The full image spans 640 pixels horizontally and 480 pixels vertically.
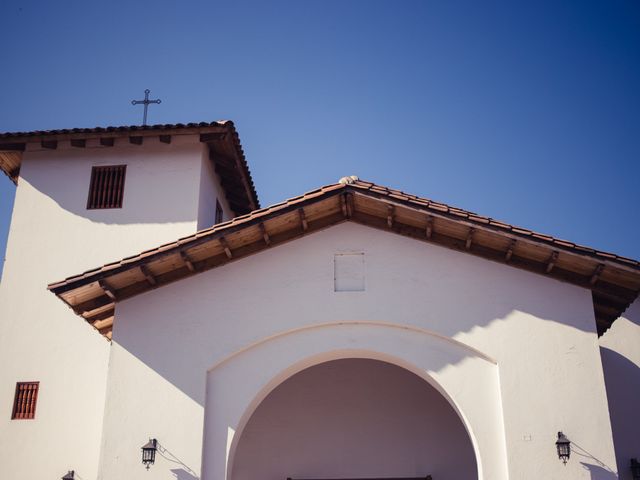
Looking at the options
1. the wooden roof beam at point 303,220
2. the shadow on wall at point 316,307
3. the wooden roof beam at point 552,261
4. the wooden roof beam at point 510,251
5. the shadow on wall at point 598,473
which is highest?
the wooden roof beam at point 303,220

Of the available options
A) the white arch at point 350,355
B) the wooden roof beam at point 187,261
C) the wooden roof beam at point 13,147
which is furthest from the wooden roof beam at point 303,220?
the wooden roof beam at point 13,147

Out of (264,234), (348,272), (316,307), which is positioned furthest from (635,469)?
(264,234)

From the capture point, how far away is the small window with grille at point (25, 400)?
12.7 meters

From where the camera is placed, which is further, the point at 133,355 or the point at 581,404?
the point at 133,355

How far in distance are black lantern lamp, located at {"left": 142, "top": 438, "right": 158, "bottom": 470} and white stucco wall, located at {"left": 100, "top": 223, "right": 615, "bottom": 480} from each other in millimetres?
104

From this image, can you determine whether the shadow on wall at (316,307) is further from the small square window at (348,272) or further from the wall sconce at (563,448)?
the wall sconce at (563,448)

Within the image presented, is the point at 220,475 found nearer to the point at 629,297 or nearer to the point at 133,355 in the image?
the point at 133,355

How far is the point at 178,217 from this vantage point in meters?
14.1

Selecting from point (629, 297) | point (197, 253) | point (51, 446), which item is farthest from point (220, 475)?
point (629, 297)

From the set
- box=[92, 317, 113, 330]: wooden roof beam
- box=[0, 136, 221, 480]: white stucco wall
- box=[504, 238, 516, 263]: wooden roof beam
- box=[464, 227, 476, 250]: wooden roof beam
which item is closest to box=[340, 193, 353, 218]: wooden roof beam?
box=[464, 227, 476, 250]: wooden roof beam

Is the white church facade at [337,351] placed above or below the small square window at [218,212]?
below

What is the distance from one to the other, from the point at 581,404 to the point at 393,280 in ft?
10.1

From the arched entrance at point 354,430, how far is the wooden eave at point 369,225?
3585mm

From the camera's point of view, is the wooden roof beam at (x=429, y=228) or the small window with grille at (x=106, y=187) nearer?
the wooden roof beam at (x=429, y=228)
